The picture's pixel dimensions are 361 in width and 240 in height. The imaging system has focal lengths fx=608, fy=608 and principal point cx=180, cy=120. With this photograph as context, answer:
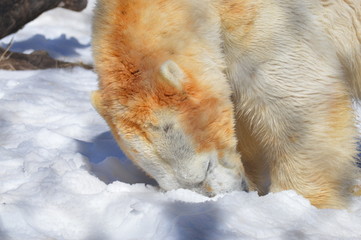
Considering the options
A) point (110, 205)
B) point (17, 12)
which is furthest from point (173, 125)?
point (17, 12)

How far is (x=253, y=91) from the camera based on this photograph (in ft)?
9.89

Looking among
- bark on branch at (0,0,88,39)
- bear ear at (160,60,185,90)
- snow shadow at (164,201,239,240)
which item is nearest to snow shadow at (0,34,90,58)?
bark on branch at (0,0,88,39)

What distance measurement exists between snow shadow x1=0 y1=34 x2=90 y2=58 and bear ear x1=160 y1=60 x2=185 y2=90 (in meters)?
4.88

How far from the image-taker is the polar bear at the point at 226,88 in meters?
2.82

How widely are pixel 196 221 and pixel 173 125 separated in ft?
1.59

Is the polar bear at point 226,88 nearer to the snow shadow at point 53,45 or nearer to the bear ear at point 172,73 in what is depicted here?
the bear ear at point 172,73

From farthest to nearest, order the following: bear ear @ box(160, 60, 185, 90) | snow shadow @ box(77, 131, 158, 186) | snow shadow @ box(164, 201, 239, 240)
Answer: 1. snow shadow @ box(77, 131, 158, 186)
2. bear ear @ box(160, 60, 185, 90)
3. snow shadow @ box(164, 201, 239, 240)

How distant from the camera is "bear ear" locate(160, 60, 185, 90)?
2738 mm

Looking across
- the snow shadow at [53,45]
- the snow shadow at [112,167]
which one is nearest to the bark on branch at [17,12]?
the snow shadow at [53,45]

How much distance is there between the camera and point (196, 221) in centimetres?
255

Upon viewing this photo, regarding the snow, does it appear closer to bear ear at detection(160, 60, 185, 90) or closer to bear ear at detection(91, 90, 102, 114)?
bear ear at detection(91, 90, 102, 114)

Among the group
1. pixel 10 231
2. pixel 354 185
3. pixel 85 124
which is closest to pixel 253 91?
Result: pixel 354 185

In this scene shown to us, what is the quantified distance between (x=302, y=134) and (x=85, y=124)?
2159 mm

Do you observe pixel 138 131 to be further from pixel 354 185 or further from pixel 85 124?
pixel 85 124
